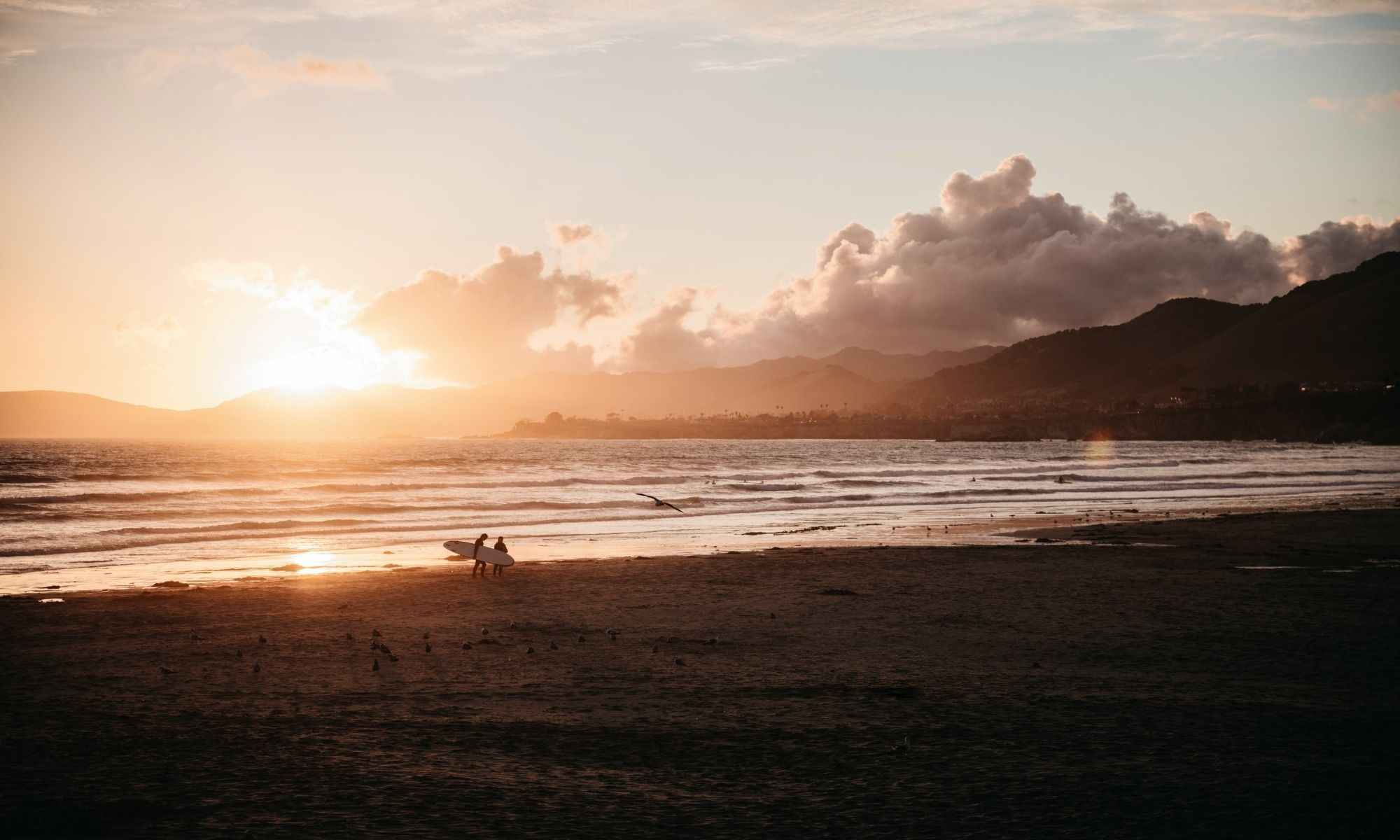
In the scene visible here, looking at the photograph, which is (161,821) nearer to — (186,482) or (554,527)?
(554,527)

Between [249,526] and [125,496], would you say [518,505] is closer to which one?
[249,526]

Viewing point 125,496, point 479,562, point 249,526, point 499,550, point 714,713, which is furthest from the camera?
point 125,496

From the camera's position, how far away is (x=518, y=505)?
55.8m

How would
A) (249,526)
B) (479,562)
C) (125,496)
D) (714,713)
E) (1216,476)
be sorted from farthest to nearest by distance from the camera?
(1216,476) < (125,496) < (249,526) < (479,562) < (714,713)

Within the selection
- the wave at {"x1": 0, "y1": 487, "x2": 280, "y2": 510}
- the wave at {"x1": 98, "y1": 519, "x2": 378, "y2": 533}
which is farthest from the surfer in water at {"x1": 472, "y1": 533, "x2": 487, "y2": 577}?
the wave at {"x1": 0, "y1": 487, "x2": 280, "y2": 510}

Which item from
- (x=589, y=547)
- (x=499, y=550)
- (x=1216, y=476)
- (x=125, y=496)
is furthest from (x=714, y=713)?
(x=1216, y=476)

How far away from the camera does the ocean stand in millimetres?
33031

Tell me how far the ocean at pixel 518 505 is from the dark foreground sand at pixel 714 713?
36.2 feet

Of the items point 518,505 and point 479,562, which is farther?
point 518,505

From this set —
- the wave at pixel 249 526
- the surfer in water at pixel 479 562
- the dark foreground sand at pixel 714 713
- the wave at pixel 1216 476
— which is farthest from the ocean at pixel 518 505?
the dark foreground sand at pixel 714 713

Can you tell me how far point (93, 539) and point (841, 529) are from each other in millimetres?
26817

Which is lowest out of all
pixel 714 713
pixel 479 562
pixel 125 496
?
pixel 714 713

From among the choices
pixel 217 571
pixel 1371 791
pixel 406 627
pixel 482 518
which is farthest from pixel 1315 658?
pixel 482 518

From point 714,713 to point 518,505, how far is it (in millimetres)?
44646
